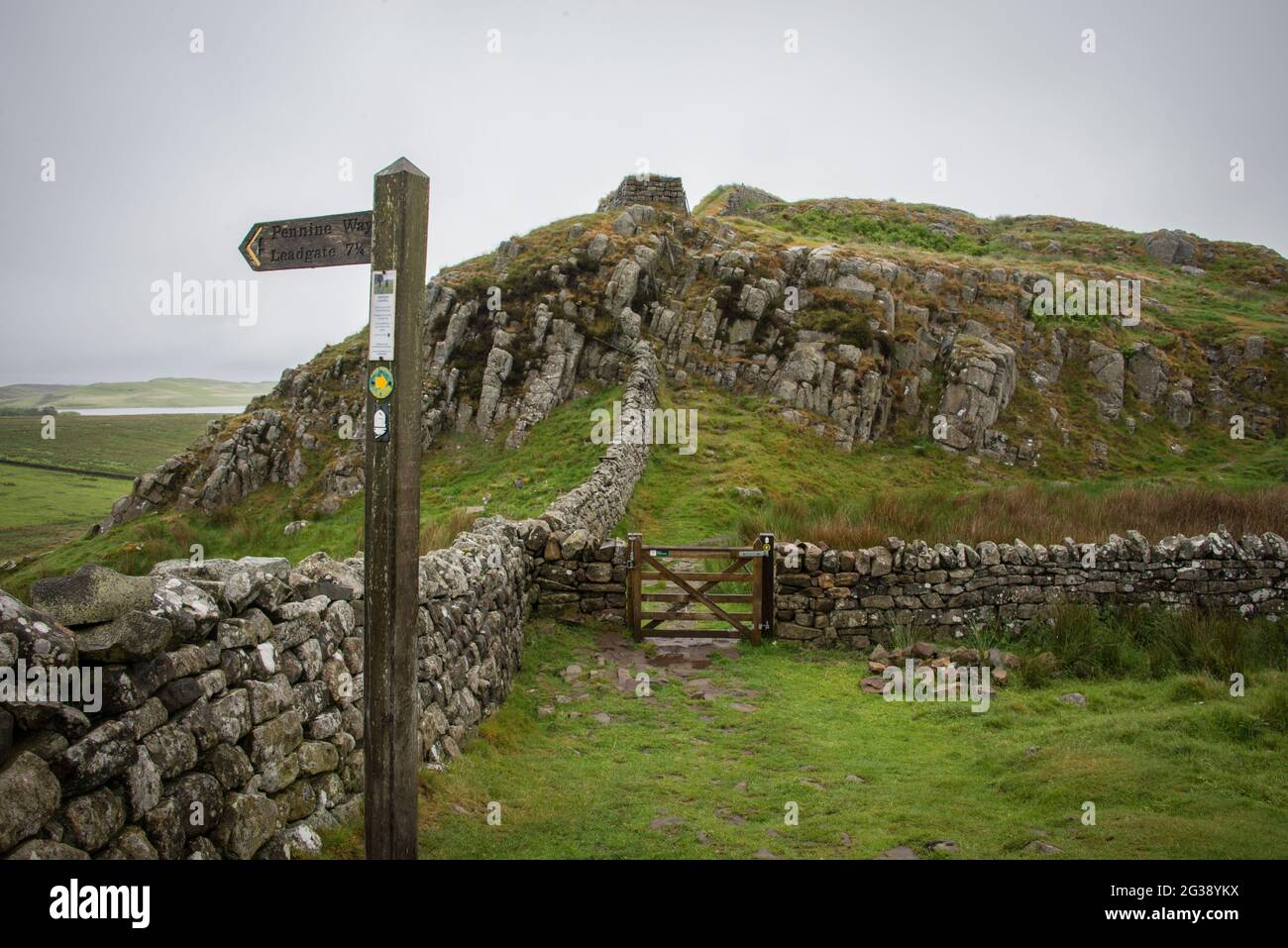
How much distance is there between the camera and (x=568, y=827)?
20.2 ft

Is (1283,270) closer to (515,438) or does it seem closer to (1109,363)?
(1109,363)

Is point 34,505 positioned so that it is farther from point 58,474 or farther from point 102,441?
point 102,441

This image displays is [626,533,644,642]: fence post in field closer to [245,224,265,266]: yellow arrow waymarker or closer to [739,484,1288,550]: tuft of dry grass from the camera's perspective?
[739,484,1288,550]: tuft of dry grass

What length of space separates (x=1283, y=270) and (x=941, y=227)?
1986 centimetres

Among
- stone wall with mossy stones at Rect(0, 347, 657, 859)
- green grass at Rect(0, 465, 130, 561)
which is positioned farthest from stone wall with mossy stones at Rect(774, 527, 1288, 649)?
green grass at Rect(0, 465, 130, 561)

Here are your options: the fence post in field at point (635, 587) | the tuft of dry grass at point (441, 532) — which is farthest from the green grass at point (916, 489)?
the tuft of dry grass at point (441, 532)

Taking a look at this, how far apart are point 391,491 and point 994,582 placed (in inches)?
414

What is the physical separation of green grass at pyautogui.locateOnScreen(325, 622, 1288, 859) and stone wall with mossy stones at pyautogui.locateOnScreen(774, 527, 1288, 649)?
7.84 feet

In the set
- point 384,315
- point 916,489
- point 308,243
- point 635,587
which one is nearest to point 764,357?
point 916,489

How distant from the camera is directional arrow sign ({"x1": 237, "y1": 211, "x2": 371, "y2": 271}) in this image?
4.72m

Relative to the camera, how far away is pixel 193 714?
163 inches

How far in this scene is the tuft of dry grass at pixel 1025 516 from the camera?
1385cm
